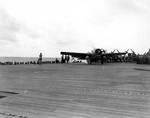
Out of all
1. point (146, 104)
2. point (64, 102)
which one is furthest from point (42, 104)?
point (146, 104)

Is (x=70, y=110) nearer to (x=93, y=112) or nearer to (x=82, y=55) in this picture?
(x=93, y=112)

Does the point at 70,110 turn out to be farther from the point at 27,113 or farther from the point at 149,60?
the point at 149,60

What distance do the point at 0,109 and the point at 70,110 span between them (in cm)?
202

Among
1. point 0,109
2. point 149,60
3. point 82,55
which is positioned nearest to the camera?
point 0,109

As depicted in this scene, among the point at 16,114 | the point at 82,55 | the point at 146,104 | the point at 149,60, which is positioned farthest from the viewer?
the point at 149,60

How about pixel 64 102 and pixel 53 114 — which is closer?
pixel 53 114

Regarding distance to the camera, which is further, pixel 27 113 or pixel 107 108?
pixel 107 108

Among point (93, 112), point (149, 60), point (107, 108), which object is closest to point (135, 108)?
point (107, 108)

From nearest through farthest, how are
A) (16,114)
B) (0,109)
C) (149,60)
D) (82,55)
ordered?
(16,114)
(0,109)
(82,55)
(149,60)

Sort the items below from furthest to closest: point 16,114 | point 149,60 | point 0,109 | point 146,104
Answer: point 149,60 < point 146,104 < point 0,109 < point 16,114

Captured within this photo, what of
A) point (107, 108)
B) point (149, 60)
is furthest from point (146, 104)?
point (149, 60)

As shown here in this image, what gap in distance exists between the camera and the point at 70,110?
531 centimetres

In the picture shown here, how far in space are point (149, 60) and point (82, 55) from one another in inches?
971

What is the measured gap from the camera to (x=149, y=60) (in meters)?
63.7
